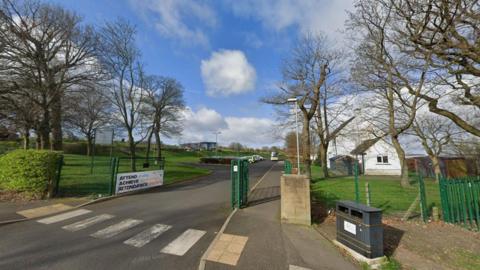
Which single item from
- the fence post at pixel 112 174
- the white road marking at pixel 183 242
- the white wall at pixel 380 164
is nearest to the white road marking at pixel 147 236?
the white road marking at pixel 183 242

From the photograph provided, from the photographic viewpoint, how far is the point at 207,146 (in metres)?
110

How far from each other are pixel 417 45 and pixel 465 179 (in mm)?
5084

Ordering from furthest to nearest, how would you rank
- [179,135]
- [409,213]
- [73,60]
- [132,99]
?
[179,135] < [132,99] < [73,60] < [409,213]

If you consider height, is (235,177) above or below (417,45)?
below

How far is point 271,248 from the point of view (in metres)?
5.07

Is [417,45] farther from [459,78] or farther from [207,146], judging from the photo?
[207,146]

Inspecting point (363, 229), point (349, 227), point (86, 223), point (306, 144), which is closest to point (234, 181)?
point (349, 227)

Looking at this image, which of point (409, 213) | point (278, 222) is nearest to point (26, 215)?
point (278, 222)

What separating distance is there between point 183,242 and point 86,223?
10.7 feet

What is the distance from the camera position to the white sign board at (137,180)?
402 inches

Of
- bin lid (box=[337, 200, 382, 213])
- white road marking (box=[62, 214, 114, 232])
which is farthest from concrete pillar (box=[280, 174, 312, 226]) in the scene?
white road marking (box=[62, 214, 114, 232])

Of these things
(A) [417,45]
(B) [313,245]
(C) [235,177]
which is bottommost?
(B) [313,245]

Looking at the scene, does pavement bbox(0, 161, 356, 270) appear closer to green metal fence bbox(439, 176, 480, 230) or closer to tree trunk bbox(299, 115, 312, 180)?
green metal fence bbox(439, 176, 480, 230)

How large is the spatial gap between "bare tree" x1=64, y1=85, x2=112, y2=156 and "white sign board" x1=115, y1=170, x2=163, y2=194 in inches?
340
